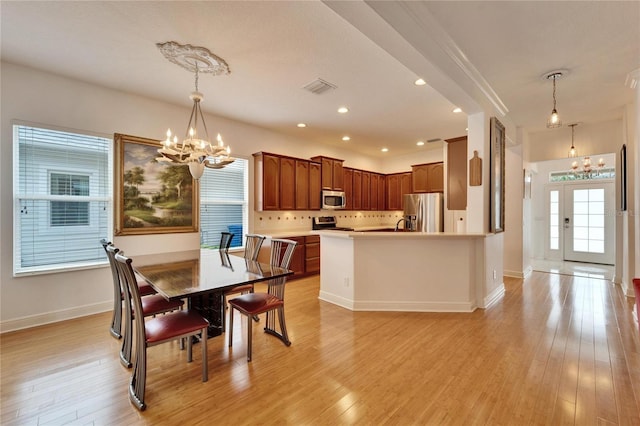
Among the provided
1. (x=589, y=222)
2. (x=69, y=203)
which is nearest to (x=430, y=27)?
(x=69, y=203)

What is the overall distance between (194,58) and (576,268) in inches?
319

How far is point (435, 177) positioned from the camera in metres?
6.54

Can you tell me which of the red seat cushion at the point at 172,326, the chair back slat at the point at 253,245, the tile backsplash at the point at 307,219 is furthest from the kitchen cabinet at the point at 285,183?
the red seat cushion at the point at 172,326

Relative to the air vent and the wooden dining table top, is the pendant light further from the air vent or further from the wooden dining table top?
the wooden dining table top

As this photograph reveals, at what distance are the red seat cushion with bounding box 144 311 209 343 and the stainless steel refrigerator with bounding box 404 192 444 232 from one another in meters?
5.36

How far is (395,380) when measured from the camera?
2084 mm

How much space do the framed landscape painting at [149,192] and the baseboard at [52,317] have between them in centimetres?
97

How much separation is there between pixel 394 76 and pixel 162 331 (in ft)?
11.2

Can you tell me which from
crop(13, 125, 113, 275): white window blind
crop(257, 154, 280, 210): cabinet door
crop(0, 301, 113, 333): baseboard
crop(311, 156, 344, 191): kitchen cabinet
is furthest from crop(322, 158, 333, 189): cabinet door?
crop(0, 301, 113, 333): baseboard

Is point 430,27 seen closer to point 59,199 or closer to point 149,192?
point 149,192

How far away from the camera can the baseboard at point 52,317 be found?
9.84ft

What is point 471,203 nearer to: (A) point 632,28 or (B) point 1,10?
(A) point 632,28

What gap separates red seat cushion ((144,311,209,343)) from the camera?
192 cm

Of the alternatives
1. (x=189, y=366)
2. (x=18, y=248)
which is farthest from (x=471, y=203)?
(x=18, y=248)
